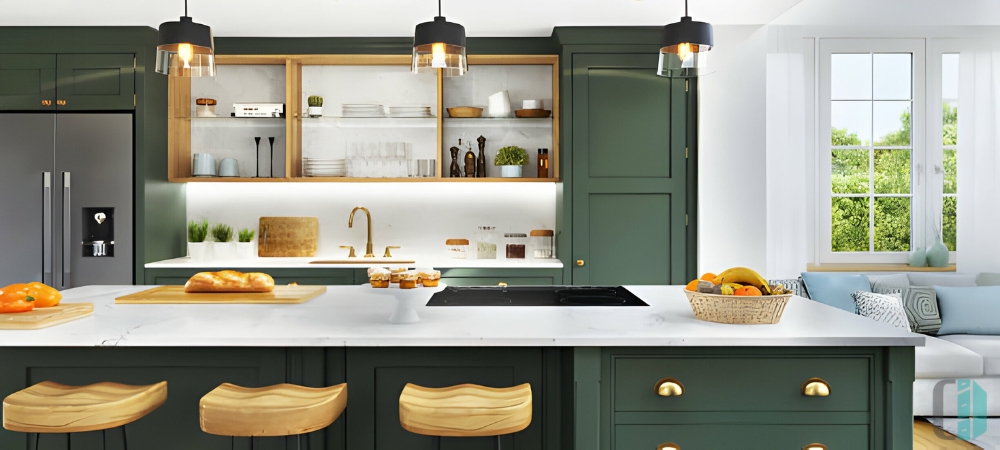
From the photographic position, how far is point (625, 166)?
4.16 metres

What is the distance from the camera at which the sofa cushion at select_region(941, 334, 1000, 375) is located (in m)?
3.68

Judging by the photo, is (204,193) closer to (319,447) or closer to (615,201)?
(615,201)

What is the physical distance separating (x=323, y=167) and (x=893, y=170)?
408cm

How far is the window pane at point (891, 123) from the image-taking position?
184 inches

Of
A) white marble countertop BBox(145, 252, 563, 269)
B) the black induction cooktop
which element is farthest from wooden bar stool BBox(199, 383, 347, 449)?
white marble countertop BBox(145, 252, 563, 269)

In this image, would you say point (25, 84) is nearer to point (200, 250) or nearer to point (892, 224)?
point (200, 250)

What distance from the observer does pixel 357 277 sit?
4.13 metres

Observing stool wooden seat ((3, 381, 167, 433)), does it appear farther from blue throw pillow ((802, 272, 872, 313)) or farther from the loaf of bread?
blue throw pillow ((802, 272, 872, 313))

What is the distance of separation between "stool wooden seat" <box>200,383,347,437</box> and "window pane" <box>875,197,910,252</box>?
4368mm

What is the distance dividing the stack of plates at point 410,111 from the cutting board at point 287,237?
99 cm

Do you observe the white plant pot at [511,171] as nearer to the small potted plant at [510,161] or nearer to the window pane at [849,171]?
the small potted plant at [510,161]

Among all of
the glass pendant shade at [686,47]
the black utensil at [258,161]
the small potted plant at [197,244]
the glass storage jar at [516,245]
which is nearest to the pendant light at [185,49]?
the glass pendant shade at [686,47]

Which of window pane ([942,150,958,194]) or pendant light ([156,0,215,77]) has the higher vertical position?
pendant light ([156,0,215,77])

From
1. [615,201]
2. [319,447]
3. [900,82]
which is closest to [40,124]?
[319,447]
